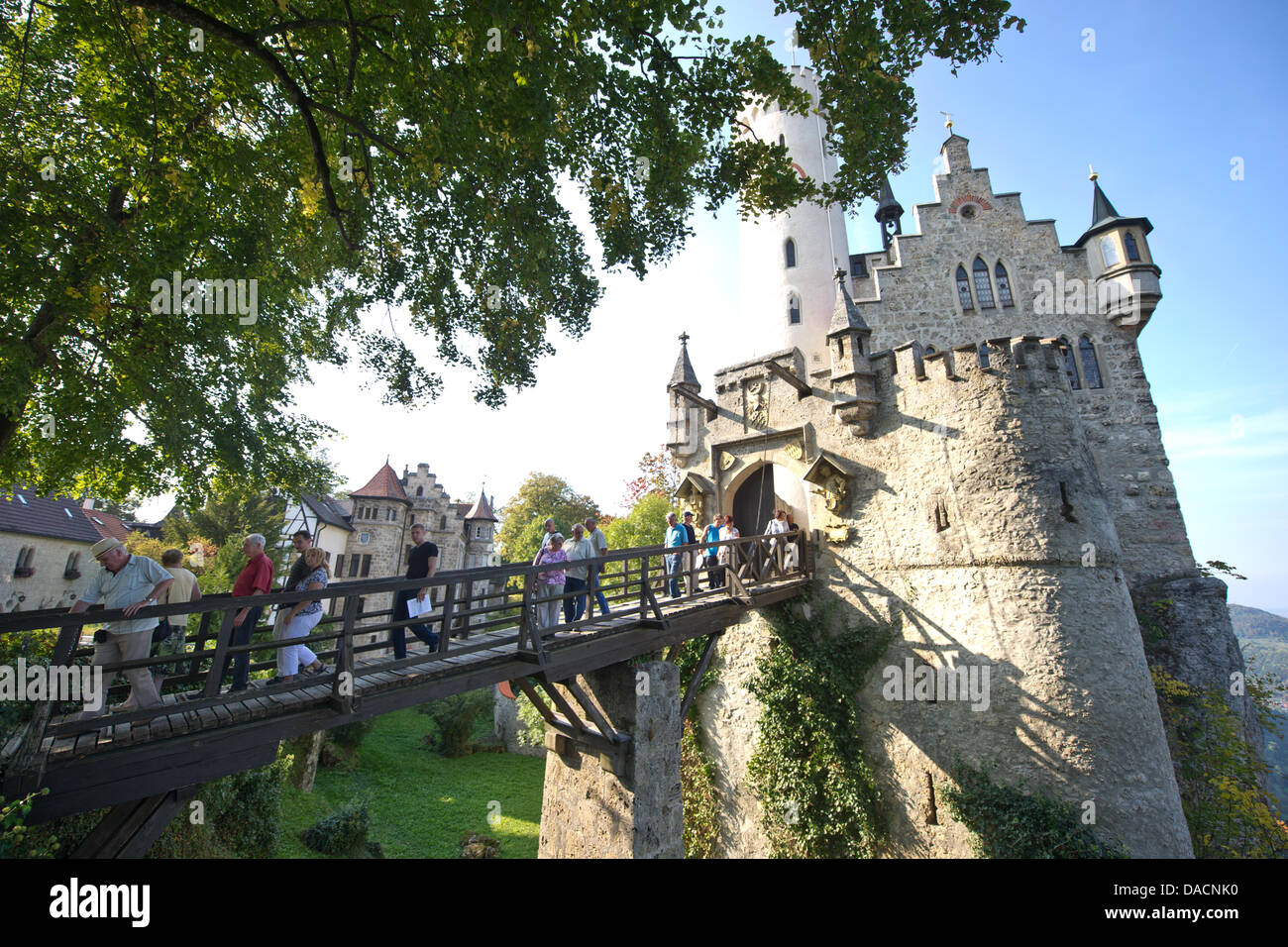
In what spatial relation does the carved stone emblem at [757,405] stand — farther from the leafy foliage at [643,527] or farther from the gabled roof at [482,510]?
the gabled roof at [482,510]

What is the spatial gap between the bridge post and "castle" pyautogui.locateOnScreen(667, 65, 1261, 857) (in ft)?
15.4

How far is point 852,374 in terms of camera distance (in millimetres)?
11453

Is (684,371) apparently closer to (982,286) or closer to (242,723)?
(982,286)

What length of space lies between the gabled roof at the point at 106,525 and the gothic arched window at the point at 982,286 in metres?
Result: 36.2

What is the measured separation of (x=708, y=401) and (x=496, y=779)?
16.7m

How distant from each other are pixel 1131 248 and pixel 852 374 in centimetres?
1041

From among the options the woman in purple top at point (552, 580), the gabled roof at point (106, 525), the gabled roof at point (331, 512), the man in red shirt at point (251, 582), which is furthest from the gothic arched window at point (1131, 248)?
the gabled roof at point (106, 525)

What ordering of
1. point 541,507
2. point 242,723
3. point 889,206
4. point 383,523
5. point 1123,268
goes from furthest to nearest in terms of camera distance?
1. point 541,507
2. point 383,523
3. point 889,206
4. point 1123,268
5. point 242,723

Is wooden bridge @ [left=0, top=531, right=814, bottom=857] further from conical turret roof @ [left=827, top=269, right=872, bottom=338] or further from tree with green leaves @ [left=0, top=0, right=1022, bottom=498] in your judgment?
conical turret roof @ [left=827, top=269, right=872, bottom=338]

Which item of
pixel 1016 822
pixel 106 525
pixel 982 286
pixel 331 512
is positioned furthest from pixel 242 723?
pixel 106 525

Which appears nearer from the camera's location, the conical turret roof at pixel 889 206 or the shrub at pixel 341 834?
the shrub at pixel 341 834

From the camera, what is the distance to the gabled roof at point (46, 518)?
21312 millimetres

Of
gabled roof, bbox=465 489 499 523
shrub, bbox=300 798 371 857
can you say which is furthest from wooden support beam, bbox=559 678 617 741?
gabled roof, bbox=465 489 499 523
